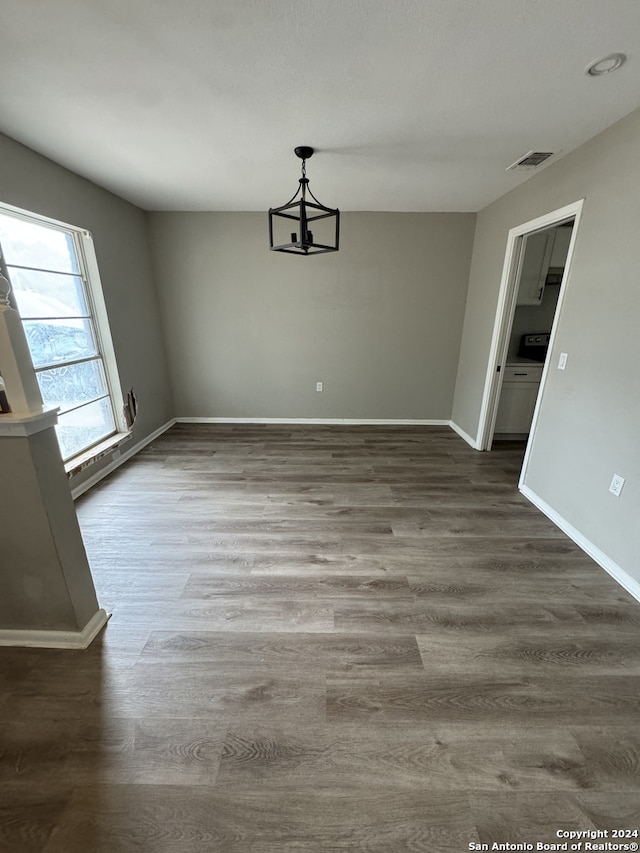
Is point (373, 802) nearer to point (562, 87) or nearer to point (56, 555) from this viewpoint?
point (56, 555)

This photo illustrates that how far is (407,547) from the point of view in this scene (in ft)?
7.16

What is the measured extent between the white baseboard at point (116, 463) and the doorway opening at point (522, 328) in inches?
150

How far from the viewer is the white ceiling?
4.19ft

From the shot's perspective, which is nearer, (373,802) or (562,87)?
(373,802)

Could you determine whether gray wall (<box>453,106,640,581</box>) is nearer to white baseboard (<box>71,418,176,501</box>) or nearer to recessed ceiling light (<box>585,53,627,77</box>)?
recessed ceiling light (<box>585,53,627,77</box>)

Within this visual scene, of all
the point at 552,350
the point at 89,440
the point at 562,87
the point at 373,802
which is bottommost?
the point at 373,802

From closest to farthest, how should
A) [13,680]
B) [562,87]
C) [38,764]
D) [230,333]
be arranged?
[38,764] < [13,680] < [562,87] < [230,333]

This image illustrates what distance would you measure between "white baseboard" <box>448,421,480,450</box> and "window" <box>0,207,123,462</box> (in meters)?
3.83

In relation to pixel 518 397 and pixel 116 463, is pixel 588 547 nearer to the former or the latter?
pixel 518 397

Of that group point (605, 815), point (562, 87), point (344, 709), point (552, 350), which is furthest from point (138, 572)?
point (562, 87)

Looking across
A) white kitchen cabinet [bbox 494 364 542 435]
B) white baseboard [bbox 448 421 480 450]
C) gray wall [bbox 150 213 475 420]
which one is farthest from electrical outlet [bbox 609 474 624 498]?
gray wall [bbox 150 213 475 420]

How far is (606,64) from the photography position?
149 centimetres

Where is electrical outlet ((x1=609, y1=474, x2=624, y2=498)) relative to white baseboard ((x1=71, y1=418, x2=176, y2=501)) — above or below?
above

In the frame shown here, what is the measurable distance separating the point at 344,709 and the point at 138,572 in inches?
54.6
